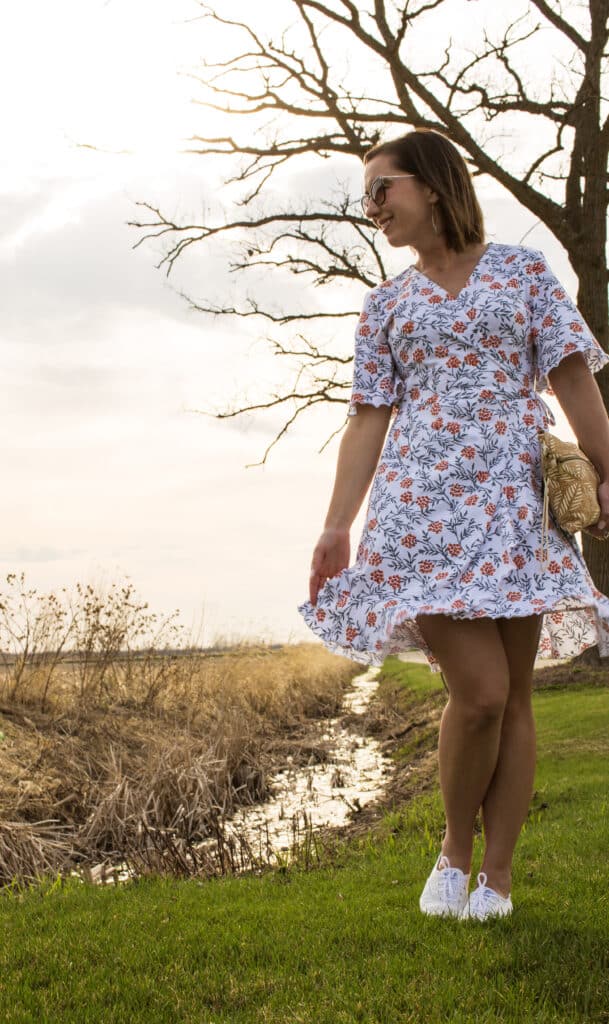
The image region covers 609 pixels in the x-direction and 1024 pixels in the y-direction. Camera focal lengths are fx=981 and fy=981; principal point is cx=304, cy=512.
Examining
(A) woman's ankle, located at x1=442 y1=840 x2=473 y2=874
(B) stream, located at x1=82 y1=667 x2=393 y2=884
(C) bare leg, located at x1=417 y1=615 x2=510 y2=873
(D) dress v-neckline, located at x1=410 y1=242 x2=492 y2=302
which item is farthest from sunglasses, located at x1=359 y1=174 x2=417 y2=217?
(B) stream, located at x1=82 y1=667 x2=393 y2=884

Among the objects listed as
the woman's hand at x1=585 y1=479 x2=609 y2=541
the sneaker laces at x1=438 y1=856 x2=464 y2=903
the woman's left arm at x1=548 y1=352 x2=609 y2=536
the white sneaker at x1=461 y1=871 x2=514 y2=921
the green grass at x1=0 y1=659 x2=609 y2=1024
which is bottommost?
the green grass at x1=0 y1=659 x2=609 y2=1024

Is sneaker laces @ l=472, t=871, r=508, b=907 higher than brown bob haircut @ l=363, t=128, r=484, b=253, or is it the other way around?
brown bob haircut @ l=363, t=128, r=484, b=253

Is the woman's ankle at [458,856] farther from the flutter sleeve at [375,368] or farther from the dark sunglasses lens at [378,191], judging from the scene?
the dark sunglasses lens at [378,191]

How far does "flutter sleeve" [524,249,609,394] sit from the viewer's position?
9.67 feet

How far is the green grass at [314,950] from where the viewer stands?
2.41m

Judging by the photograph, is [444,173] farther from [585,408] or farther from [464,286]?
[585,408]

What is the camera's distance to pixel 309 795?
7582 mm

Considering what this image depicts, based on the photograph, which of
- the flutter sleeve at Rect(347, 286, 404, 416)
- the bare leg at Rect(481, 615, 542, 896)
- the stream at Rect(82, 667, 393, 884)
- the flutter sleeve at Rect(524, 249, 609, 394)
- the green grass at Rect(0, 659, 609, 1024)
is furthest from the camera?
the stream at Rect(82, 667, 393, 884)

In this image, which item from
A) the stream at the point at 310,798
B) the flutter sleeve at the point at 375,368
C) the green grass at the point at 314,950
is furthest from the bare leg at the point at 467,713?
the stream at the point at 310,798

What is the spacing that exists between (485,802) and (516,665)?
43cm

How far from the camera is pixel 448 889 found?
2.90 meters

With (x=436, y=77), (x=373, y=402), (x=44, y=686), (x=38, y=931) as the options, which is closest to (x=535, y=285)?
(x=373, y=402)

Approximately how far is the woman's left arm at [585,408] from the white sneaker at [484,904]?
1111mm

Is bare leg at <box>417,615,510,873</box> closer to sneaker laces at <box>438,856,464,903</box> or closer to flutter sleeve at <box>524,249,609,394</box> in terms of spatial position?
sneaker laces at <box>438,856,464,903</box>
